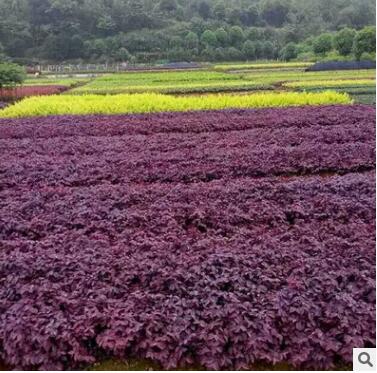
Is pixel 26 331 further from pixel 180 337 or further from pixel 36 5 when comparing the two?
pixel 36 5

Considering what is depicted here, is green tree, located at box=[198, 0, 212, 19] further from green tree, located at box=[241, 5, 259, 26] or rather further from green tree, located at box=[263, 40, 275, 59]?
green tree, located at box=[263, 40, 275, 59]

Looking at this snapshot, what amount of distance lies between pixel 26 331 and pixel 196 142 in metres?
6.80

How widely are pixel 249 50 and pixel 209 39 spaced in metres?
6.92

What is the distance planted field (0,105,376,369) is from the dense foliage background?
43.9 m

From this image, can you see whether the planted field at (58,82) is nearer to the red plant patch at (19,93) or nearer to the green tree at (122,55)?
the red plant patch at (19,93)

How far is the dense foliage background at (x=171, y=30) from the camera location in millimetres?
61938

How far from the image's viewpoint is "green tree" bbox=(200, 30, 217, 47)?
65.1m

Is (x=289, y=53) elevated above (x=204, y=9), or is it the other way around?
(x=204, y=9)

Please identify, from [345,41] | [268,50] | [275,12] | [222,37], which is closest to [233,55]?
[268,50]

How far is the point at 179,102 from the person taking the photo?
16.8 meters

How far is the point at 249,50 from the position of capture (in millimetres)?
61188

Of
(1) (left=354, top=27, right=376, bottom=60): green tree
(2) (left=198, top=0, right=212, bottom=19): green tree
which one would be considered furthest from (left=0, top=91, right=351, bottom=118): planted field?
(2) (left=198, top=0, right=212, bottom=19): green tree

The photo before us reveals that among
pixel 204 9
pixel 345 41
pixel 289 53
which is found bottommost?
pixel 289 53

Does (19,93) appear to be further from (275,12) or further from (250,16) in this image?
(275,12)
